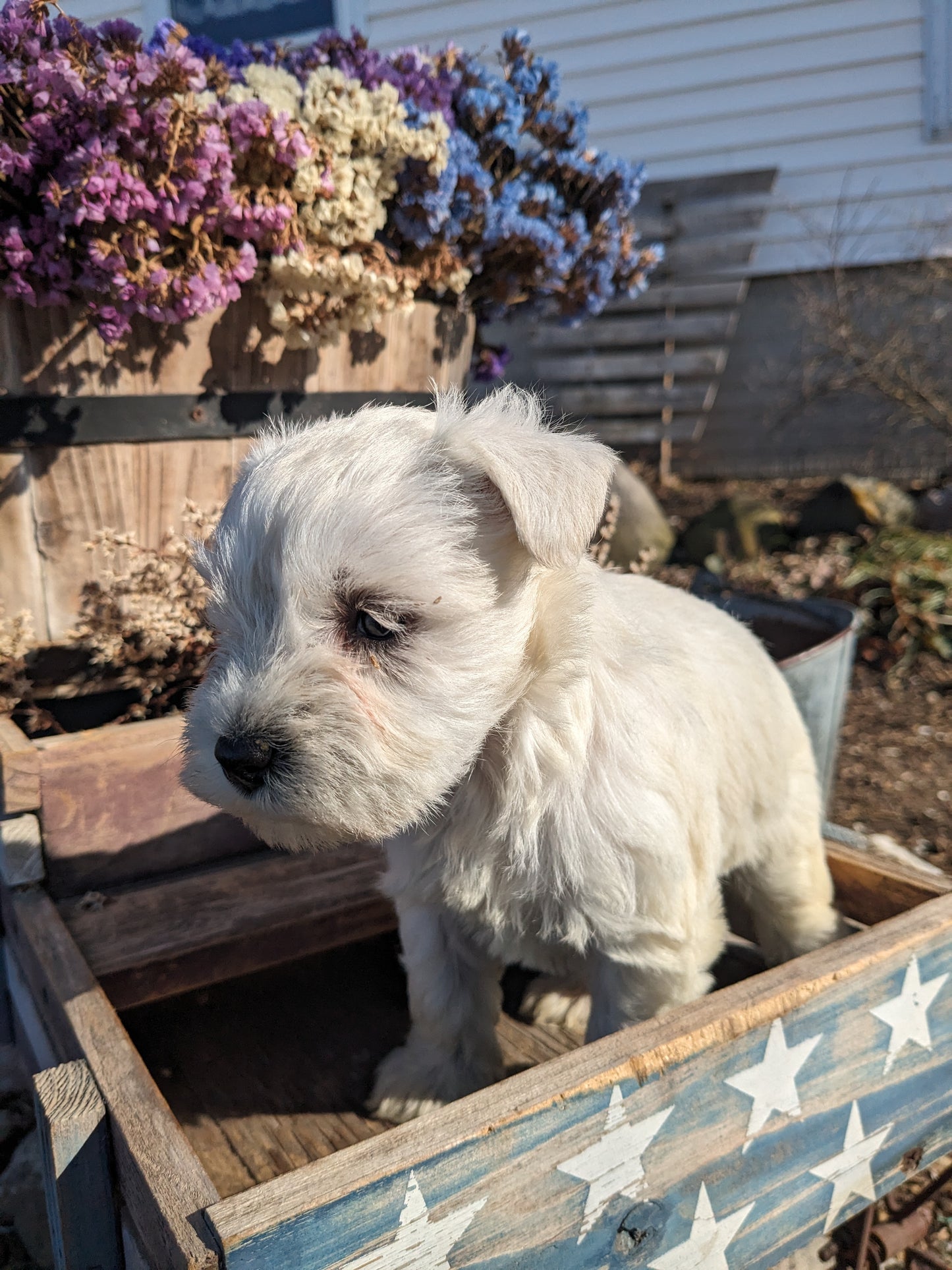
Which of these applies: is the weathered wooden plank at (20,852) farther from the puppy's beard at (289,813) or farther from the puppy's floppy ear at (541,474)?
the puppy's floppy ear at (541,474)

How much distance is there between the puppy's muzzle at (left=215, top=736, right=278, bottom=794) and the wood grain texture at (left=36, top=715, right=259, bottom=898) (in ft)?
2.74

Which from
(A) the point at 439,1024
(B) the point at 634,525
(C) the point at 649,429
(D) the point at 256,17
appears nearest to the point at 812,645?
(A) the point at 439,1024

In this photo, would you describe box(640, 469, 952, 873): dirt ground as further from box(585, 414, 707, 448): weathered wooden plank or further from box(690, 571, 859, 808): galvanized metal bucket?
box(585, 414, 707, 448): weathered wooden plank

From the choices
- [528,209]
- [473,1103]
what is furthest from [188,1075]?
[528,209]

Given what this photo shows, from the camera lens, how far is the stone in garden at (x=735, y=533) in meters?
7.96

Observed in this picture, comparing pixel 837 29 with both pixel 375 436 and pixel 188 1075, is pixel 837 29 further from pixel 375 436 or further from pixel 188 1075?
pixel 188 1075

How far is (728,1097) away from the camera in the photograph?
1774 millimetres

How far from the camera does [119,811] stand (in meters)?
2.61

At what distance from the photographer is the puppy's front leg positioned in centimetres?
227

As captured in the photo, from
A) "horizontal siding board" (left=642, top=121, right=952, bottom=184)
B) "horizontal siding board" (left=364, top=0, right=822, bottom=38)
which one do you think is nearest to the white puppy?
"horizontal siding board" (left=642, top=121, right=952, bottom=184)

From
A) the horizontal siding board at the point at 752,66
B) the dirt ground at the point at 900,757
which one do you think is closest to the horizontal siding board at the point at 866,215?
the horizontal siding board at the point at 752,66

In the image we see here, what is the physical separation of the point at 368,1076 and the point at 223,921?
0.57 metres

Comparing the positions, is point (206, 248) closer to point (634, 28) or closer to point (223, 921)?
point (223, 921)

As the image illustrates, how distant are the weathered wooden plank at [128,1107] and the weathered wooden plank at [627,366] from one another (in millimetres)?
7984
